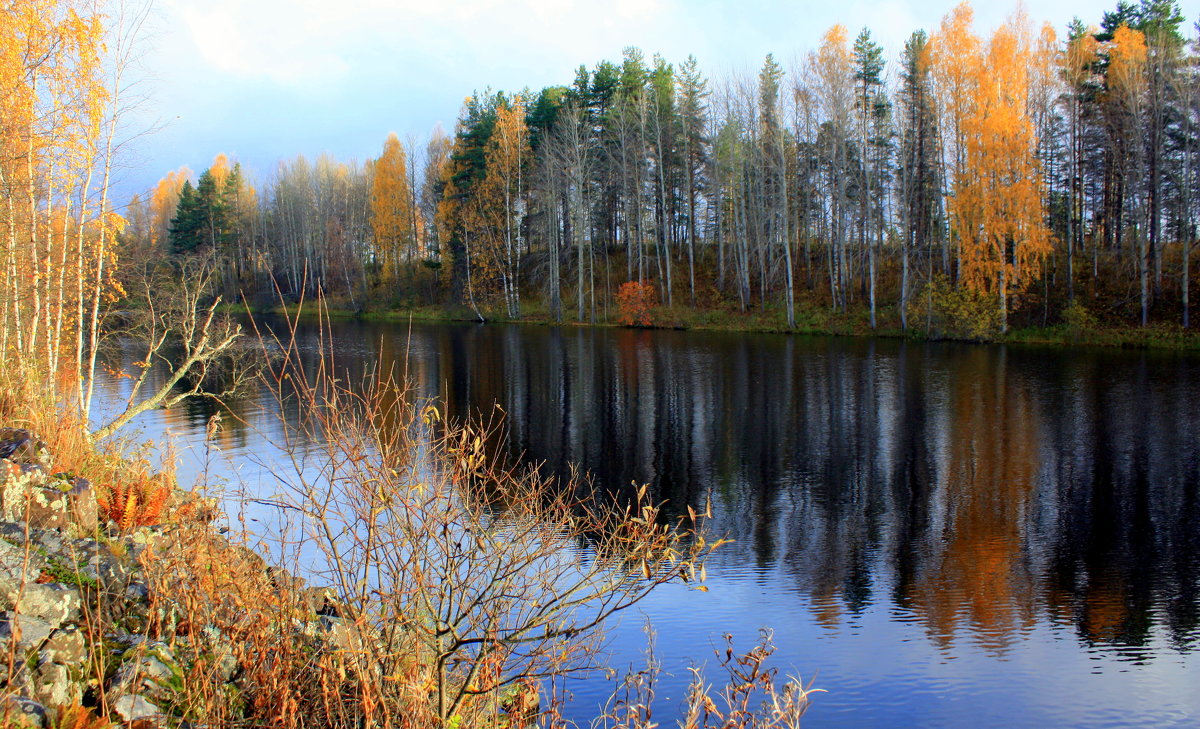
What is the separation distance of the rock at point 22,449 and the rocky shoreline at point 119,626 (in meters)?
1.02

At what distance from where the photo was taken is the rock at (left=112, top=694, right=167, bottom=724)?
3.91 meters

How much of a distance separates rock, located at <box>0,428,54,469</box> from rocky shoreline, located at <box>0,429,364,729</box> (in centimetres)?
102

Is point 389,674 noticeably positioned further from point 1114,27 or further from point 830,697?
point 1114,27

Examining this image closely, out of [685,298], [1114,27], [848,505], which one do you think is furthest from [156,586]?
[1114,27]

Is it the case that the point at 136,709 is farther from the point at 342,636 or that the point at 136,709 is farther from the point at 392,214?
the point at 392,214

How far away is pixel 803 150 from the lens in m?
40.9

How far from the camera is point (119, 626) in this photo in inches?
194

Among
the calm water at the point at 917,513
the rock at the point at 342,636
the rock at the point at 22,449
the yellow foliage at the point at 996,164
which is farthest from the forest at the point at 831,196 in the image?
the rock at the point at 342,636

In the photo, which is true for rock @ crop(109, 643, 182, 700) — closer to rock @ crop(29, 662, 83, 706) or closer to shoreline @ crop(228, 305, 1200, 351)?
rock @ crop(29, 662, 83, 706)

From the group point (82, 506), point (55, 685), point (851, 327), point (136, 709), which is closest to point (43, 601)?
point (55, 685)

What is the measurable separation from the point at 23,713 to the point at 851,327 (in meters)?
35.7

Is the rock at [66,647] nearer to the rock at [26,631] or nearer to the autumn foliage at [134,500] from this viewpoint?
the rock at [26,631]

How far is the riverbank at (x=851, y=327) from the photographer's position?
28.5m

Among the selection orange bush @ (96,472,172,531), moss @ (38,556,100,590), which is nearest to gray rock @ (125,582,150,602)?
moss @ (38,556,100,590)
